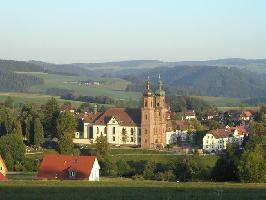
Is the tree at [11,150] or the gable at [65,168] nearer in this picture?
the gable at [65,168]

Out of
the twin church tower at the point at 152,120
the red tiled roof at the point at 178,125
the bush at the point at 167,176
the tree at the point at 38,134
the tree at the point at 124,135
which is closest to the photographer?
the bush at the point at 167,176

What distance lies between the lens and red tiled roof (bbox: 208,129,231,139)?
87625 millimetres

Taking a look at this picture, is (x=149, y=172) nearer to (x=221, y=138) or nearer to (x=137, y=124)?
(x=137, y=124)

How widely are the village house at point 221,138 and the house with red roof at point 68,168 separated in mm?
42440

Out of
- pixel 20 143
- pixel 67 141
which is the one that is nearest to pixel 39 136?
pixel 67 141

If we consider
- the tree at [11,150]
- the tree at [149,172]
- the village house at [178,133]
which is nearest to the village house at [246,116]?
the village house at [178,133]

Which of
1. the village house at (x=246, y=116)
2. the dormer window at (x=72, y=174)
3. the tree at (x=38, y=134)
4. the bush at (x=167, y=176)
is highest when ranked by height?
the dormer window at (x=72, y=174)

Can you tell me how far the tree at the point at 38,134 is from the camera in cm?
7594

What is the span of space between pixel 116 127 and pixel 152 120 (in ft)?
18.9

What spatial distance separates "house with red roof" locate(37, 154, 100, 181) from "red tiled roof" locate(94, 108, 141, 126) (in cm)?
4337

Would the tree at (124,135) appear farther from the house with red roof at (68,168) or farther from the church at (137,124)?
the house with red roof at (68,168)

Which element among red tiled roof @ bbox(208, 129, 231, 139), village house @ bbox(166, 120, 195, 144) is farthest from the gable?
village house @ bbox(166, 120, 195, 144)

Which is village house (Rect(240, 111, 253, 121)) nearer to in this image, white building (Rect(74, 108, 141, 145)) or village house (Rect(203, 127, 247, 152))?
village house (Rect(203, 127, 247, 152))

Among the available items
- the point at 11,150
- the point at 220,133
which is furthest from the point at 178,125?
the point at 11,150
